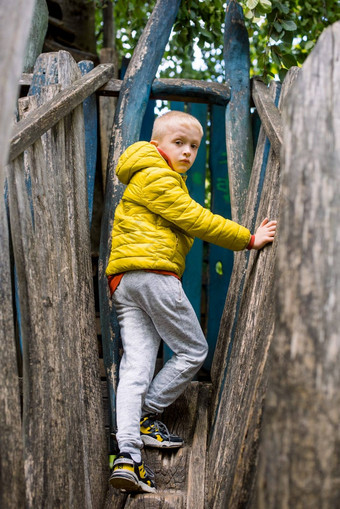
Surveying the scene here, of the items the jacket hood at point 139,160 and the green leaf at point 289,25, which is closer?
the jacket hood at point 139,160

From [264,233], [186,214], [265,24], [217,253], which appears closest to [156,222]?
[186,214]

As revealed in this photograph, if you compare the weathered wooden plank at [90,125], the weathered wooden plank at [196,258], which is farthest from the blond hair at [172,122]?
the weathered wooden plank at [196,258]

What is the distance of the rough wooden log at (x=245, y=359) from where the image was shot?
1843 mm

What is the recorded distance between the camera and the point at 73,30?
17.3ft

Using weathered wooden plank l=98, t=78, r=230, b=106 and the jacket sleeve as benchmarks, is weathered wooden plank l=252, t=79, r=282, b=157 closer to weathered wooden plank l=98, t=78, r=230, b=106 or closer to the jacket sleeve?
weathered wooden plank l=98, t=78, r=230, b=106

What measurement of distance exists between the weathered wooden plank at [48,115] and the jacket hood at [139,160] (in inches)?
13.1

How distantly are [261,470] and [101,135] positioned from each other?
3665mm

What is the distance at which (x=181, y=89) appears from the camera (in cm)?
341

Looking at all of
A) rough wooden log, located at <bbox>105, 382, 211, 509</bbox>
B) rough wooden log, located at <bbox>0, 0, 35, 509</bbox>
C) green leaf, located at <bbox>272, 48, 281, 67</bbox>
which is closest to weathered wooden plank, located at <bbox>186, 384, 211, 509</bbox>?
rough wooden log, located at <bbox>105, 382, 211, 509</bbox>

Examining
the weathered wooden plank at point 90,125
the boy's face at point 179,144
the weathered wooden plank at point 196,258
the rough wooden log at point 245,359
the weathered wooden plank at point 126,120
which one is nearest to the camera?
the rough wooden log at point 245,359

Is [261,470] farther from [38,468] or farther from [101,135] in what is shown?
[101,135]

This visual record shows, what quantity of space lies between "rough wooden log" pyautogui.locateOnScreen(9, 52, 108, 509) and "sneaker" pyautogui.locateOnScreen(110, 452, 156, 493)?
12cm

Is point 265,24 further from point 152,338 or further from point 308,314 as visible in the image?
point 308,314

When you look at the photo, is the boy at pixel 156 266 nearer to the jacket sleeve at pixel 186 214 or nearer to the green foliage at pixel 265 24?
the jacket sleeve at pixel 186 214
